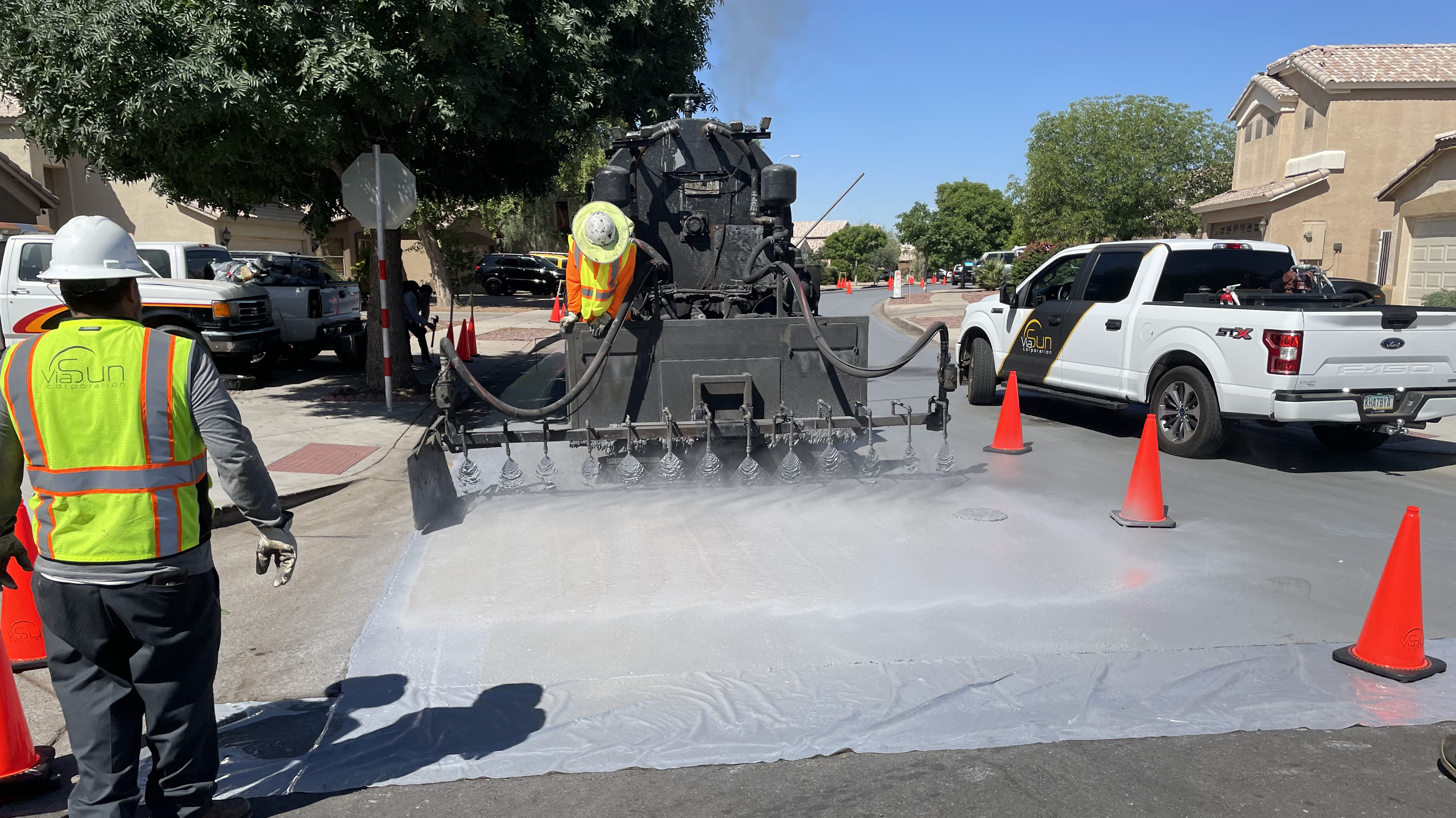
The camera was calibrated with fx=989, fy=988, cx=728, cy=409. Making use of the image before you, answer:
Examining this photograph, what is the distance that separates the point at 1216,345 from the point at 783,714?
6094mm

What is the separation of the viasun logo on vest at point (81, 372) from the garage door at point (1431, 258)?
25.0 metres

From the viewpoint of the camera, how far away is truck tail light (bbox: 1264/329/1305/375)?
7715 mm

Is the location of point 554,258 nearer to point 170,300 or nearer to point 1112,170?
point 1112,170

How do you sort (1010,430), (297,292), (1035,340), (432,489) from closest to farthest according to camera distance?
(432,489)
(1010,430)
(1035,340)
(297,292)

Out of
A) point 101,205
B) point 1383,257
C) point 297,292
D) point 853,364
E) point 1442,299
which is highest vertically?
point 101,205

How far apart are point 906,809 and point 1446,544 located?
4.92 m

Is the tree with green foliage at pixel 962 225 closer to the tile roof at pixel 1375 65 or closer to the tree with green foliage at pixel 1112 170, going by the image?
the tree with green foliage at pixel 1112 170

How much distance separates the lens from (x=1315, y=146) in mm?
A: 27500

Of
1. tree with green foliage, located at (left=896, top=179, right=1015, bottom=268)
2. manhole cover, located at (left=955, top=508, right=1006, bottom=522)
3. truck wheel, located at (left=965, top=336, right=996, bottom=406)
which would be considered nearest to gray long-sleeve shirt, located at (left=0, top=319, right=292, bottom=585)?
manhole cover, located at (left=955, top=508, right=1006, bottom=522)

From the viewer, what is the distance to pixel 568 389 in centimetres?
746

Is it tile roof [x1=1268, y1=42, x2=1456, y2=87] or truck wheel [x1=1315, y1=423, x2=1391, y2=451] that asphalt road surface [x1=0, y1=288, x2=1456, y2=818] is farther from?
tile roof [x1=1268, y1=42, x2=1456, y2=87]

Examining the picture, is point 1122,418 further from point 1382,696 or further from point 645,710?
point 645,710

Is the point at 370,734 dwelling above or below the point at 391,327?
below

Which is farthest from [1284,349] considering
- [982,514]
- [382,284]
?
[382,284]
